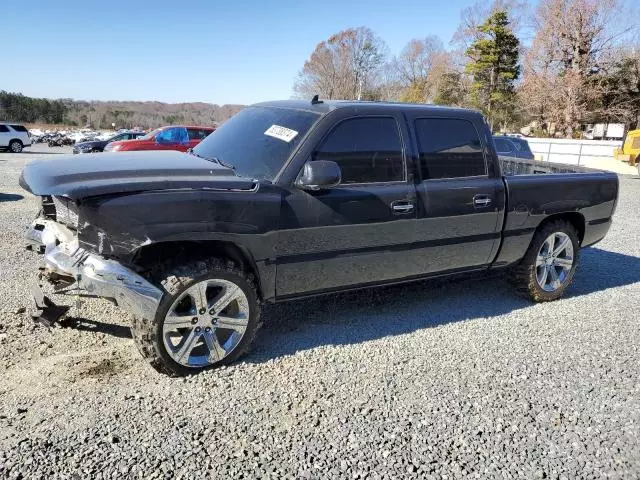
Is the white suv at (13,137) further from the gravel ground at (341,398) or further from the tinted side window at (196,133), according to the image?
the gravel ground at (341,398)

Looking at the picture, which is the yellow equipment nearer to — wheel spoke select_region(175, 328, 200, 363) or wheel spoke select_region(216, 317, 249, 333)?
wheel spoke select_region(216, 317, 249, 333)

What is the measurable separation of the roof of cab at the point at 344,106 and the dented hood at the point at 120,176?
0.84 m

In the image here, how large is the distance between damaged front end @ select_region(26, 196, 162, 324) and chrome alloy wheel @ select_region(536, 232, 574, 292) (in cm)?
374

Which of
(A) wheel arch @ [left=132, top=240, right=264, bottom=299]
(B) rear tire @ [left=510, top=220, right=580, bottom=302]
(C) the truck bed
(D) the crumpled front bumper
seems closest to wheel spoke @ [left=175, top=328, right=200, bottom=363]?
(D) the crumpled front bumper

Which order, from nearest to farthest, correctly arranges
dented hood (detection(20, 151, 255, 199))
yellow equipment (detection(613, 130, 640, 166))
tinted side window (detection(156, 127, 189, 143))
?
1. dented hood (detection(20, 151, 255, 199))
2. tinted side window (detection(156, 127, 189, 143))
3. yellow equipment (detection(613, 130, 640, 166))

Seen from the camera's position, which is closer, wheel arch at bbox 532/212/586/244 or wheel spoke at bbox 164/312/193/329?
wheel spoke at bbox 164/312/193/329

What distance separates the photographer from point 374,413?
10.1 feet

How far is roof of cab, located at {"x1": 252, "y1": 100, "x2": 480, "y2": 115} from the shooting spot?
13.0ft

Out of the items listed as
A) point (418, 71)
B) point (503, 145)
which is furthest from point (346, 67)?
point (503, 145)

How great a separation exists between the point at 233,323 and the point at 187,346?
33cm

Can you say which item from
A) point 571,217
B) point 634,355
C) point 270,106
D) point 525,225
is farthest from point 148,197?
point 571,217

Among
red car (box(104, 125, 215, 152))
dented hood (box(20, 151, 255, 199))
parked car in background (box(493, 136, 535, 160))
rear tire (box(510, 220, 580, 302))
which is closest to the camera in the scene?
dented hood (box(20, 151, 255, 199))

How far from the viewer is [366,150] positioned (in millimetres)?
3924

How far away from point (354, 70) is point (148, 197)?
56854 millimetres
